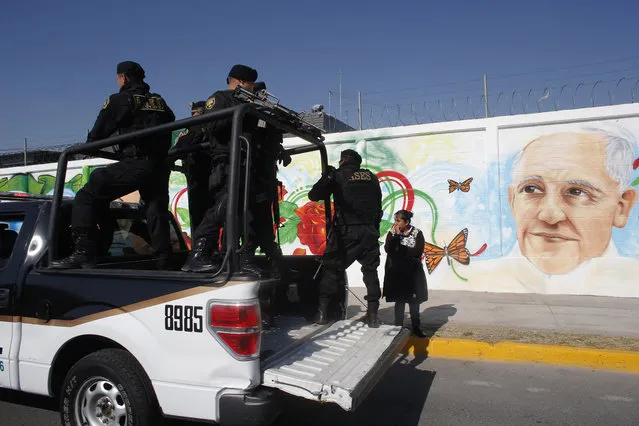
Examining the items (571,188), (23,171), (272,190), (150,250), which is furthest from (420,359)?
(23,171)

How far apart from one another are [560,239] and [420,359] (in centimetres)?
421

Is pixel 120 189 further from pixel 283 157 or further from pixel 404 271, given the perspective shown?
pixel 404 271

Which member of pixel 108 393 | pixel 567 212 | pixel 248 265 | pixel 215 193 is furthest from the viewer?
pixel 567 212

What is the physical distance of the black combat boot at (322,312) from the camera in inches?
166

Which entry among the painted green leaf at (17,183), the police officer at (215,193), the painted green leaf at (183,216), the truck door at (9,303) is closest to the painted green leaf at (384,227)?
the painted green leaf at (183,216)

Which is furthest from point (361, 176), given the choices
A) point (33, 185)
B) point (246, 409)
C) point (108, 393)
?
point (33, 185)

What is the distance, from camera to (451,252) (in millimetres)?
8992

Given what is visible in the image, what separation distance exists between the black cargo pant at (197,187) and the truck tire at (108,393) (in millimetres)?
1559

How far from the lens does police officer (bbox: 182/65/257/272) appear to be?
3225 mm

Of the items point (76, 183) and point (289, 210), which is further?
point (76, 183)

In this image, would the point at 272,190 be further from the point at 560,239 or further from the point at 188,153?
the point at 560,239

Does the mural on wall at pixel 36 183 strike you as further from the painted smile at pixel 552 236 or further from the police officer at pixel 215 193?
the painted smile at pixel 552 236

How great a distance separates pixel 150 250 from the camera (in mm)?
4434

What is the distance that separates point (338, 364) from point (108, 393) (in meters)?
1.40
